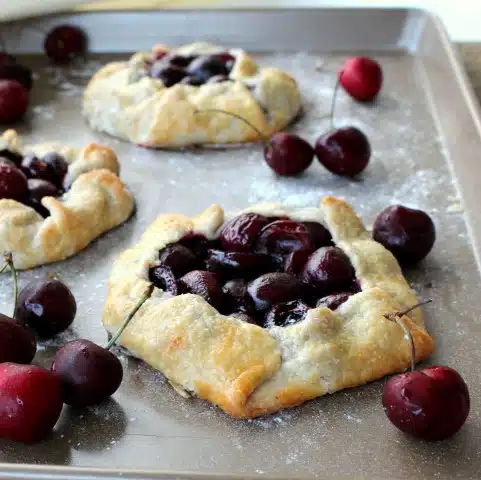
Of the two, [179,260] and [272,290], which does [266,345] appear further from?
[179,260]

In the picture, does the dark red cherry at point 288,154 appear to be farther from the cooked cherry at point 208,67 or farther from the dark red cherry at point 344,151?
the cooked cherry at point 208,67

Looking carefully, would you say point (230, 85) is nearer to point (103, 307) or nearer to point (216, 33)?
point (216, 33)

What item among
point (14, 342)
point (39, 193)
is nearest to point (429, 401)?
point (14, 342)

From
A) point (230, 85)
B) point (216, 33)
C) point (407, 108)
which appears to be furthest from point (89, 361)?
point (216, 33)

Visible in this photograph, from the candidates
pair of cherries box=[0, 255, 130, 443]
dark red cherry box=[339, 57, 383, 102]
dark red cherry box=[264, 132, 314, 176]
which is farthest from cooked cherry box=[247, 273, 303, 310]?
dark red cherry box=[339, 57, 383, 102]

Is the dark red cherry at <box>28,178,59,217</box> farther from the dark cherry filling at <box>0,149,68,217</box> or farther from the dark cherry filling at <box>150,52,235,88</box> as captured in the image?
the dark cherry filling at <box>150,52,235,88</box>

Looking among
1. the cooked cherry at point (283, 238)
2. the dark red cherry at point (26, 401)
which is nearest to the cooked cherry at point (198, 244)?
the cooked cherry at point (283, 238)
